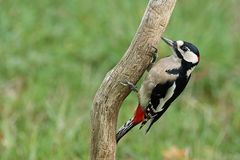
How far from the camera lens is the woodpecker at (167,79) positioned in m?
Result: 3.57

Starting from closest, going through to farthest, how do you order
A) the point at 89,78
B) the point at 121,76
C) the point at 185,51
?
the point at 121,76
the point at 185,51
the point at 89,78

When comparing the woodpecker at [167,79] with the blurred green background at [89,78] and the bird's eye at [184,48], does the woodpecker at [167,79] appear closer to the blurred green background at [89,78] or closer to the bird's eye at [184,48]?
the bird's eye at [184,48]

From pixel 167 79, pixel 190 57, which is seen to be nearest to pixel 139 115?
pixel 167 79

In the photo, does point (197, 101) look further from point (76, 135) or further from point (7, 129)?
point (7, 129)

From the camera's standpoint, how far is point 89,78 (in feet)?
19.7

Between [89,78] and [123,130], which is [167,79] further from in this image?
[89,78]

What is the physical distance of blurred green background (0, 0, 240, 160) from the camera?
5.02 metres

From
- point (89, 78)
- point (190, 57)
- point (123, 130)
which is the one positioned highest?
point (89, 78)

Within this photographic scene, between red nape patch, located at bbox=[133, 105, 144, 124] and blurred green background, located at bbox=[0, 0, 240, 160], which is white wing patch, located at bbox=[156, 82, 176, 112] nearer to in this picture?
red nape patch, located at bbox=[133, 105, 144, 124]

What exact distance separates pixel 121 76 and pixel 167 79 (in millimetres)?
318

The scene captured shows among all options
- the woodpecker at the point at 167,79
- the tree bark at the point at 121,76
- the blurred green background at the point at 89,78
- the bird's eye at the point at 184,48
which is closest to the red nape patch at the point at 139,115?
the woodpecker at the point at 167,79

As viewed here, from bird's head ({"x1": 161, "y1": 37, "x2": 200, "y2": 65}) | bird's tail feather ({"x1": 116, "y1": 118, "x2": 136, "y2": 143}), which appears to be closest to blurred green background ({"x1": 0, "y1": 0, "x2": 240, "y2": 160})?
bird's tail feather ({"x1": 116, "y1": 118, "x2": 136, "y2": 143})

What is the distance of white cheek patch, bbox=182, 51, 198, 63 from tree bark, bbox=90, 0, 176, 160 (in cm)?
27

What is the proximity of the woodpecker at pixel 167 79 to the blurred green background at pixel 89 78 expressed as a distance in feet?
3.65
